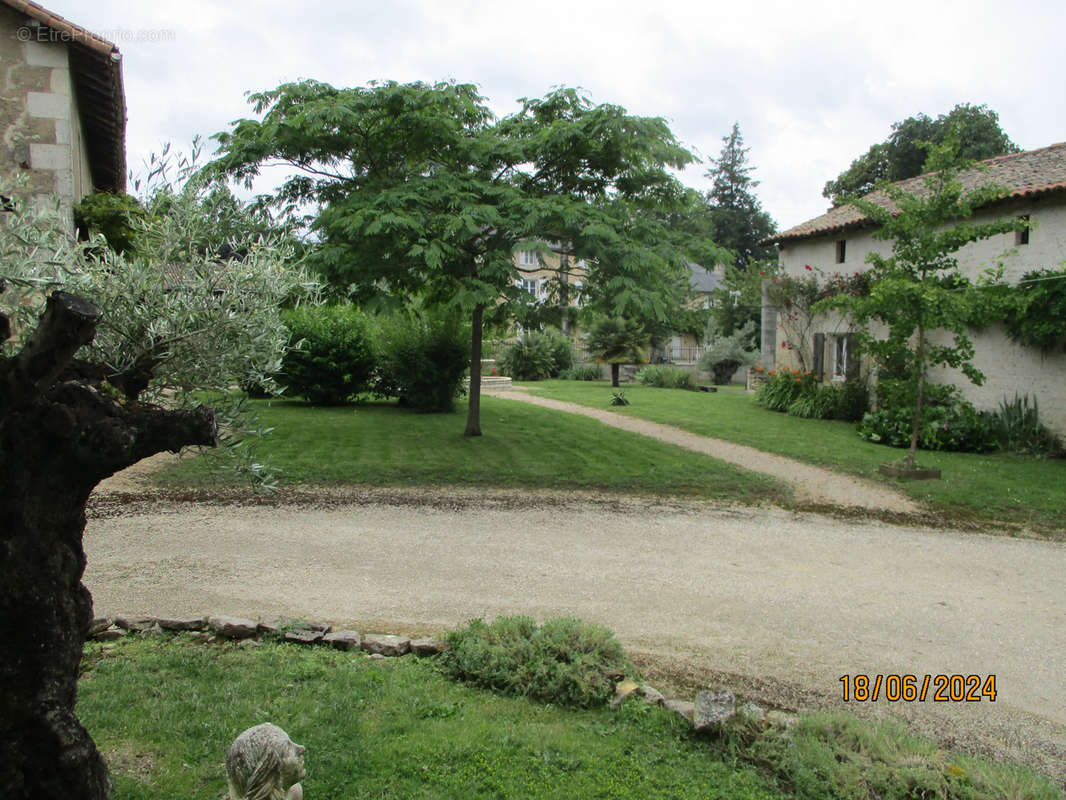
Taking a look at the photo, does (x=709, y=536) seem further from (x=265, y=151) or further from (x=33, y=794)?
(x=265, y=151)

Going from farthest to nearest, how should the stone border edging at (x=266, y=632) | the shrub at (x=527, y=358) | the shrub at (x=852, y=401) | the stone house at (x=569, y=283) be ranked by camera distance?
1. the shrub at (x=527, y=358)
2. the shrub at (x=852, y=401)
3. the stone house at (x=569, y=283)
4. the stone border edging at (x=266, y=632)

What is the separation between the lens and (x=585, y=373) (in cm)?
3378

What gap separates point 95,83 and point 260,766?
1030cm

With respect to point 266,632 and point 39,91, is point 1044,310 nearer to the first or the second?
point 266,632

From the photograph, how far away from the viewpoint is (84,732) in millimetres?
2787

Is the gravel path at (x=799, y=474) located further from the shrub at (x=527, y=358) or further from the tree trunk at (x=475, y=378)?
the shrub at (x=527, y=358)

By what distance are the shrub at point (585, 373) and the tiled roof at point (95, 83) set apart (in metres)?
22.8

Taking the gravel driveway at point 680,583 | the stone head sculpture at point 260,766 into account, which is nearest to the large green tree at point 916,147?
the gravel driveway at point 680,583

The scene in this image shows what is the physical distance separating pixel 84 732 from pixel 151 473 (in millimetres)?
7654

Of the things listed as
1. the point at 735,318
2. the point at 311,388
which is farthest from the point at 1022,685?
the point at 735,318

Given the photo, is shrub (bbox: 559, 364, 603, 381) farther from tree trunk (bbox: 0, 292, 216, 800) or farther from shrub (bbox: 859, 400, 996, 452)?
tree trunk (bbox: 0, 292, 216, 800)

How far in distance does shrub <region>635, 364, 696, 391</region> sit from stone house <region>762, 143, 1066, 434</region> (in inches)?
418

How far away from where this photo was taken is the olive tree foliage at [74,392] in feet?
8.37
